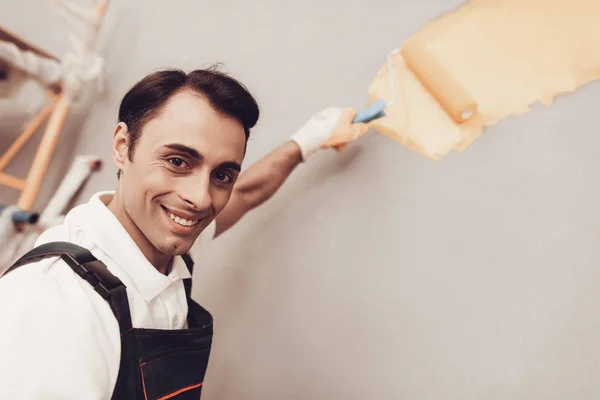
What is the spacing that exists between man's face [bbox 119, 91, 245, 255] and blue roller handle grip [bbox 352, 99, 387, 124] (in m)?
0.35

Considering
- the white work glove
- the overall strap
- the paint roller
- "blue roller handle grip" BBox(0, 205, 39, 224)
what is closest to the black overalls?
the overall strap

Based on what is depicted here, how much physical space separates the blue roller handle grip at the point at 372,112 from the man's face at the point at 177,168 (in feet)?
1.14

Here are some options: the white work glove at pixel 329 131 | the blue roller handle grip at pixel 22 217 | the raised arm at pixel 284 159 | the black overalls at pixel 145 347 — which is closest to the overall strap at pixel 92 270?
the black overalls at pixel 145 347

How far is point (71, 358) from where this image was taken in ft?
1.68

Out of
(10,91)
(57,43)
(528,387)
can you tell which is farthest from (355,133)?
(57,43)

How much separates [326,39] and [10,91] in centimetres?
108

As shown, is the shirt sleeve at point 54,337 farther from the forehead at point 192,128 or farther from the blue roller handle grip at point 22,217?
the blue roller handle grip at point 22,217

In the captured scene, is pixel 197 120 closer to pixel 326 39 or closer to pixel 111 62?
pixel 326 39

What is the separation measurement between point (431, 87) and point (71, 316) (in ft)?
2.51

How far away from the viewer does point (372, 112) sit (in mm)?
A: 900

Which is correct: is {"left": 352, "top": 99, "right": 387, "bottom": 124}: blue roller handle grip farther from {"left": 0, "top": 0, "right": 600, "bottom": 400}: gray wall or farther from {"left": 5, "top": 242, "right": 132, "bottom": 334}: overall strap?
{"left": 5, "top": 242, "right": 132, "bottom": 334}: overall strap

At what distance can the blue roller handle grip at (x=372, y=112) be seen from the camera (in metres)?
0.90

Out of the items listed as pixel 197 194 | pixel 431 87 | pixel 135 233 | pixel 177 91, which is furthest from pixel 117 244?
pixel 431 87

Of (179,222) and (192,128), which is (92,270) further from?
(192,128)
